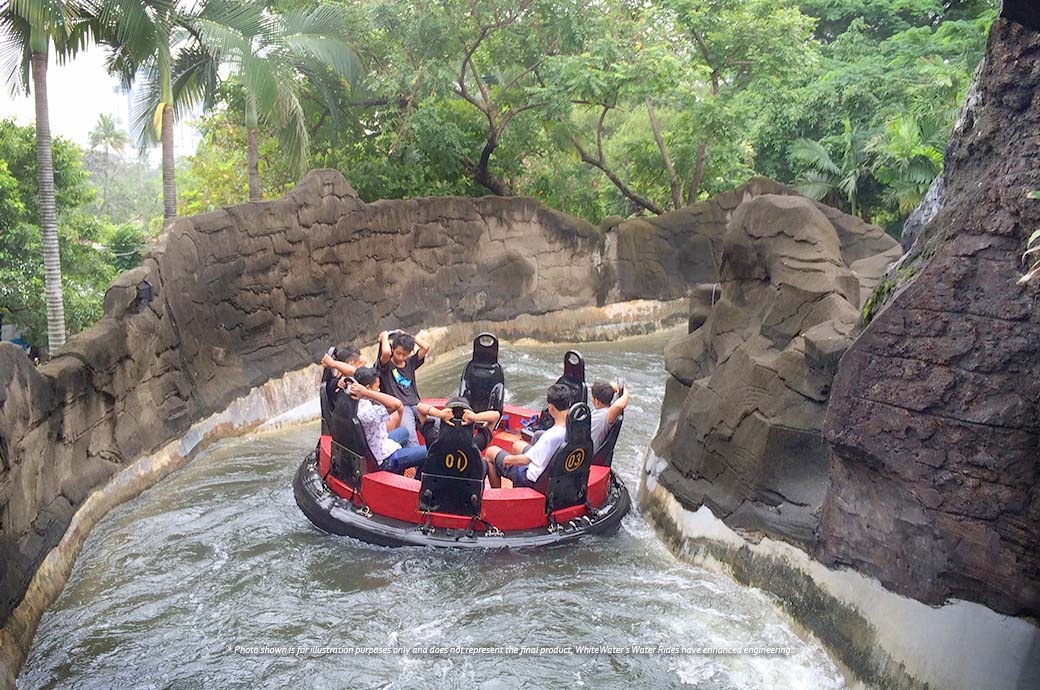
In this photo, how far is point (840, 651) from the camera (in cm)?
498

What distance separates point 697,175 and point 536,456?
11.3 meters

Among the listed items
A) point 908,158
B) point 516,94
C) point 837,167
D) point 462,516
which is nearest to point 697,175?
point 837,167

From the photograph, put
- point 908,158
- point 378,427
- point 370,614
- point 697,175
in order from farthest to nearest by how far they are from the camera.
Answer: point 697,175, point 908,158, point 378,427, point 370,614

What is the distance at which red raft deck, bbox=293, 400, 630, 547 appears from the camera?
6.32m

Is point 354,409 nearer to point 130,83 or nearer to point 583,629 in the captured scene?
point 583,629

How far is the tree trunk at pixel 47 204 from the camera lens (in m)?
9.57

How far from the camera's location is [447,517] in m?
6.33

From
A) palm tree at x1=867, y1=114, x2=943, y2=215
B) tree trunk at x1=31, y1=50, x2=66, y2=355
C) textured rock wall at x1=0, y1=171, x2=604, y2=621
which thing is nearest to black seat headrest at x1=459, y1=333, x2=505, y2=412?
textured rock wall at x1=0, y1=171, x2=604, y2=621

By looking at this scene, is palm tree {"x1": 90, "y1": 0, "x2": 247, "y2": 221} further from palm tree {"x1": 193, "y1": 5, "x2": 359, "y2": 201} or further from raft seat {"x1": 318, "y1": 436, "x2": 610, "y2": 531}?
raft seat {"x1": 318, "y1": 436, "x2": 610, "y2": 531}

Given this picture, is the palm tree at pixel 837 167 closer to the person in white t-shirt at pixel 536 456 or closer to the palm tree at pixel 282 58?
the palm tree at pixel 282 58

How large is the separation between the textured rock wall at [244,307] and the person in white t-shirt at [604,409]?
355 cm

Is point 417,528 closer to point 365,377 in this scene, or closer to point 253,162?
point 365,377

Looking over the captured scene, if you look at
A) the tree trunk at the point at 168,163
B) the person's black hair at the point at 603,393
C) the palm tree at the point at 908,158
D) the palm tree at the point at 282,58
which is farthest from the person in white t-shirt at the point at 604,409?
the palm tree at the point at 908,158

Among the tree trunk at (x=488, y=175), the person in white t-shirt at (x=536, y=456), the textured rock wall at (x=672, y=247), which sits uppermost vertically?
the tree trunk at (x=488, y=175)
